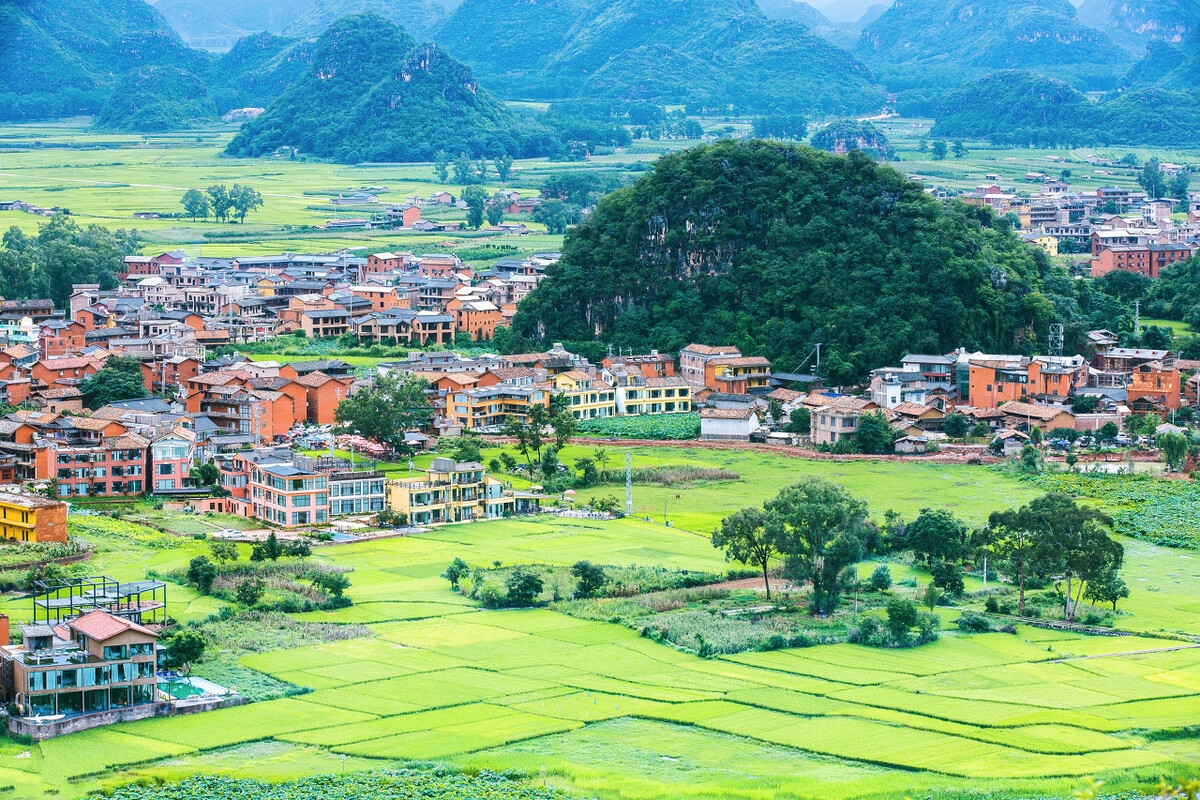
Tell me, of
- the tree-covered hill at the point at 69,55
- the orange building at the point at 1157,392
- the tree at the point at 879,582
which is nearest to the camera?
the tree at the point at 879,582

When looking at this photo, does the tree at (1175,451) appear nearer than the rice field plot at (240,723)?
No

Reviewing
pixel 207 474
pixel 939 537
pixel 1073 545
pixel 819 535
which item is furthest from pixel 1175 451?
pixel 207 474

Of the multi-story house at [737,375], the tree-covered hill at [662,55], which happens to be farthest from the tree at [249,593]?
the tree-covered hill at [662,55]

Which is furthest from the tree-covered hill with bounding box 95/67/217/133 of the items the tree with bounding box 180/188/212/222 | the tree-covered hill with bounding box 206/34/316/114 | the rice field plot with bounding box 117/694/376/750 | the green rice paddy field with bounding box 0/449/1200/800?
the rice field plot with bounding box 117/694/376/750

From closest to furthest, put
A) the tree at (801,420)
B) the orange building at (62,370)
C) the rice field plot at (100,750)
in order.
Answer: the rice field plot at (100,750) < the tree at (801,420) < the orange building at (62,370)

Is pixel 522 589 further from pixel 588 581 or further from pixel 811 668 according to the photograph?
pixel 811 668

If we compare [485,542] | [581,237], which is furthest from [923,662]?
[581,237]

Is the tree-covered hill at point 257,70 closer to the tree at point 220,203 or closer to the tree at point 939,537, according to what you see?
the tree at point 220,203
